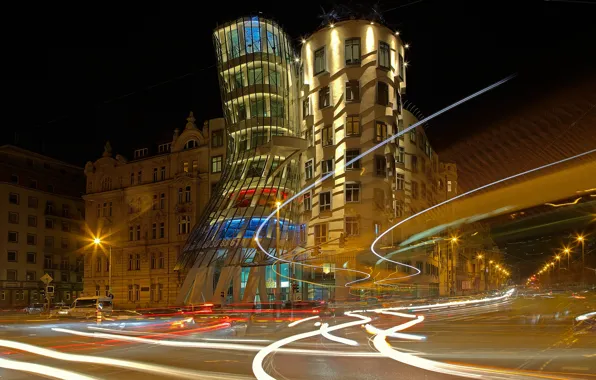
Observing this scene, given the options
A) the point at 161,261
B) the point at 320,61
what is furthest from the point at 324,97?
the point at 161,261

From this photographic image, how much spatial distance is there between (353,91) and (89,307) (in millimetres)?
28119

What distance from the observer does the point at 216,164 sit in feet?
240

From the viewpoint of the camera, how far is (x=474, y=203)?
74.9 m

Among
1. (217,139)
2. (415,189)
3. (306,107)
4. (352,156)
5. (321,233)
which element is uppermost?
(217,139)

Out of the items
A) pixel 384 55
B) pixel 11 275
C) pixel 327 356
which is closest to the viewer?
pixel 327 356

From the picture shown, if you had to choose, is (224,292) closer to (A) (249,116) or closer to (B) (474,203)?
(A) (249,116)

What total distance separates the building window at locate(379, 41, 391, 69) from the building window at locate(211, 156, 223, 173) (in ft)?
84.8

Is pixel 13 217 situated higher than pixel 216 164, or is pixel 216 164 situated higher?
pixel 216 164

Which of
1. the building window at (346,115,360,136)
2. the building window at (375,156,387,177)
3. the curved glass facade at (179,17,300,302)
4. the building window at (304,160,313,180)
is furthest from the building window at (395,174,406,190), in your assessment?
the curved glass facade at (179,17,300,302)

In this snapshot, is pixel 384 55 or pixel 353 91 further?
pixel 384 55

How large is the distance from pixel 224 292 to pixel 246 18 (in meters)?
28.6

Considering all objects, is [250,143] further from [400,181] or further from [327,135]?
[400,181]

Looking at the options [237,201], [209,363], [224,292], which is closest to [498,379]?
[209,363]

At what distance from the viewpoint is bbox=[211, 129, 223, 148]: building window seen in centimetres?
7344
